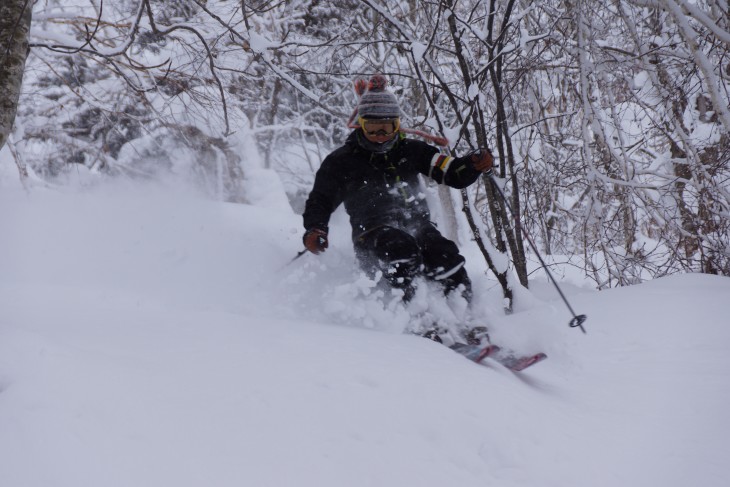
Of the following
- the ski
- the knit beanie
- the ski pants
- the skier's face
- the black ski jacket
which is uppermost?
the knit beanie

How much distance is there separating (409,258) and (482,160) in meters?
0.77

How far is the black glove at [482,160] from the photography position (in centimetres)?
326

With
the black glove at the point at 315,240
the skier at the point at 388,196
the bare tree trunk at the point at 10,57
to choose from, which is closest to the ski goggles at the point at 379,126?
the skier at the point at 388,196

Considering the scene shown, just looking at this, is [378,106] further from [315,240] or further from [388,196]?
[315,240]

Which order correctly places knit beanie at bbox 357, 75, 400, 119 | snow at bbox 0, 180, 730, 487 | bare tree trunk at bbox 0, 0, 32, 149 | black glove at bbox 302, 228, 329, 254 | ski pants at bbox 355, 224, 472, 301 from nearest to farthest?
snow at bbox 0, 180, 730, 487 → bare tree trunk at bbox 0, 0, 32, 149 → ski pants at bbox 355, 224, 472, 301 → black glove at bbox 302, 228, 329, 254 → knit beanie at bbox 357, 75, 400, 119

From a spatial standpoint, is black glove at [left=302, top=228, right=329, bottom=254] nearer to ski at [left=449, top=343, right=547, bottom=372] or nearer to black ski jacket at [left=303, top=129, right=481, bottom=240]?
black ski jacket at [left=303, top=129, right=481, bottom=240]

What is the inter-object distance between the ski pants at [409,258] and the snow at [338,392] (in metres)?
0.14

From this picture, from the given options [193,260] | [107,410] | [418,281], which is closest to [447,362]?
[418,281]

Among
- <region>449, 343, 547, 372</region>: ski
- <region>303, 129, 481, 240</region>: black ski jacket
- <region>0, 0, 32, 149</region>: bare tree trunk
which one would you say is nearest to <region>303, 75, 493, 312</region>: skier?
<region>303, 129, 481, 240</region>: black ski jacket

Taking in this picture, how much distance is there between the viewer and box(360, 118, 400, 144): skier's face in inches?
131

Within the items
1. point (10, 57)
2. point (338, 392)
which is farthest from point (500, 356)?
point (10, 57)

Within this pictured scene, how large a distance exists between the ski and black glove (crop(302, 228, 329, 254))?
3.33ft

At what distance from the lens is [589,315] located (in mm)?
3420

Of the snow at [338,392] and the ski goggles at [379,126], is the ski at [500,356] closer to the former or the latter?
the snow at [338,392]
